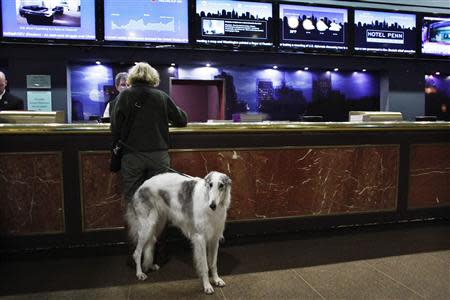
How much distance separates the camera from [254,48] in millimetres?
5402

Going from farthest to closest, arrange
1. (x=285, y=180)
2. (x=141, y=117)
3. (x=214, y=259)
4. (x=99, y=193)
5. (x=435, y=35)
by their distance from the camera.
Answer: (x=435, y=35) → (x=285, y=180) → (x=99, y=193) → (x=141, y=117) → (x=214, y=259)

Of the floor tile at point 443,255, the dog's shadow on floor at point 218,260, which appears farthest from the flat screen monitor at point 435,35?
the dog's shadow on floor at point 218,260

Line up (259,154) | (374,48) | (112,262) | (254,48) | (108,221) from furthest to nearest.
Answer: (374,48) → (254,48) → (259,154) → (108,221) → (112,262)

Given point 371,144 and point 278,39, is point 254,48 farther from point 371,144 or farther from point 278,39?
point 371,144

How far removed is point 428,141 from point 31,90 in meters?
5.02

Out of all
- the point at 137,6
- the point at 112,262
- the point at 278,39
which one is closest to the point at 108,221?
the point at 112,262

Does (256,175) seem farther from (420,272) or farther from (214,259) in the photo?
(420,272)

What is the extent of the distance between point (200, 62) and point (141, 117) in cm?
306

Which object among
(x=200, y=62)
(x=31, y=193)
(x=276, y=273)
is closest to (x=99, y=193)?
(x=31, y=193)

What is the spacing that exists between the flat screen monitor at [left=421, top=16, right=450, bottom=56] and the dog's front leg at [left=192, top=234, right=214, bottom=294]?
5.00 meters

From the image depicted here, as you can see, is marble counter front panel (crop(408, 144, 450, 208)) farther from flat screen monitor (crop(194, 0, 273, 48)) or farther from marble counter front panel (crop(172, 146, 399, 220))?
flat screen monitor (crop(194, 0, 273, 48))

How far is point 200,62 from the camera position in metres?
6.11

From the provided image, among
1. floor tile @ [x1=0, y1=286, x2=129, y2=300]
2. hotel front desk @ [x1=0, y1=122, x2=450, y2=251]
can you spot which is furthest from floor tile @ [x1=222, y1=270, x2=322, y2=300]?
hotel front desk @ [x1=0, y1=122, x2=450, y2=251]

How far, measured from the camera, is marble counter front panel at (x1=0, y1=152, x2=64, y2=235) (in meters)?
3.59
